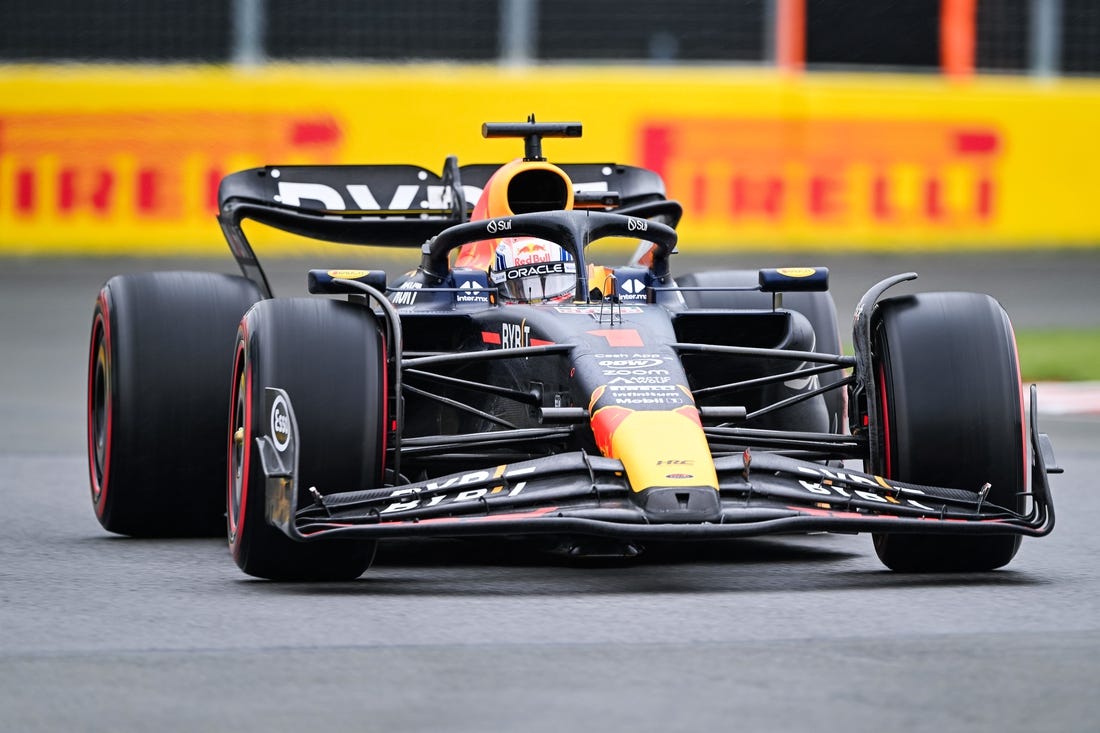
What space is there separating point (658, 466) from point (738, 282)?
3086mm

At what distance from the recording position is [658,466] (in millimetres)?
6094

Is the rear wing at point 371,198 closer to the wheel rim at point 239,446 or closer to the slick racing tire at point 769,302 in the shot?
the slick racing tire at point 769,302

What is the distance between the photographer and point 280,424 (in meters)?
6.30

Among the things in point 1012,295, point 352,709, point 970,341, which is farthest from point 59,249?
point 352,709

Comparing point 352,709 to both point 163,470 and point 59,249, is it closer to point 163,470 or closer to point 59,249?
point 163,470

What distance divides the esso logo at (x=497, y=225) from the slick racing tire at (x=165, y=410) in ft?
3.43

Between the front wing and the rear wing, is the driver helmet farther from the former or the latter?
the front wing

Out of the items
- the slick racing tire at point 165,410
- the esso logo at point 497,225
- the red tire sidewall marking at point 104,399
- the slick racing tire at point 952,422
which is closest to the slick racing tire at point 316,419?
the esso logo at point 497,225

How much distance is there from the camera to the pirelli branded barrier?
17.7 metres

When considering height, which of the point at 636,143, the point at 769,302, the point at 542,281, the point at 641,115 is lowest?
the point at 769,302

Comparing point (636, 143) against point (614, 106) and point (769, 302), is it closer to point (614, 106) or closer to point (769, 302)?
point (614, 106)

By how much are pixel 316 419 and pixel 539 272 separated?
1.83 metres

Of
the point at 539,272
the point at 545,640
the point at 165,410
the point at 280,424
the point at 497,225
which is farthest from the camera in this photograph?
the point at 539,272

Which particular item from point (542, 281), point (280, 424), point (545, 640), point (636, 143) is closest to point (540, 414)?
point (280, 424)
